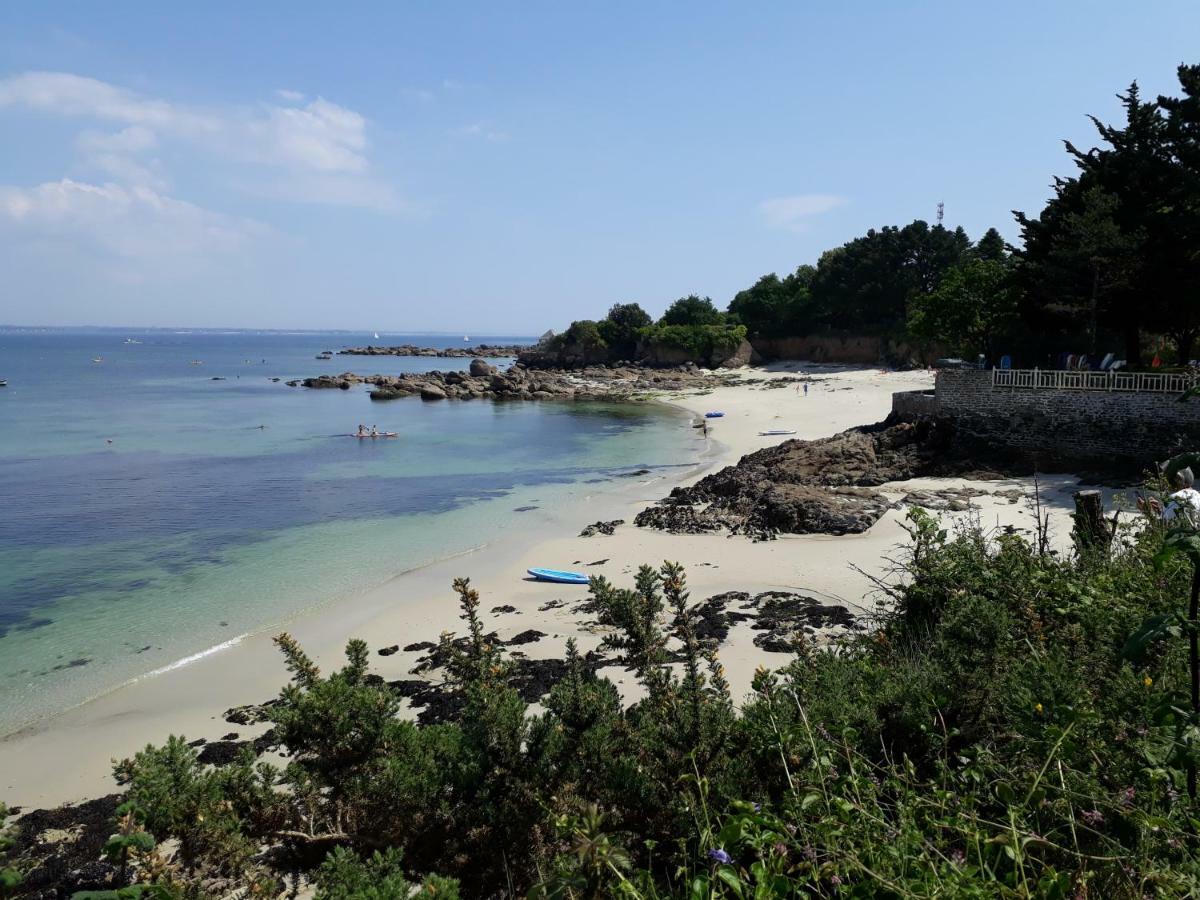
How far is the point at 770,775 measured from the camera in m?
4.09

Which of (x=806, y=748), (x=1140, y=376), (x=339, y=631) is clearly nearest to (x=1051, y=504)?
(x=1140, y=376)

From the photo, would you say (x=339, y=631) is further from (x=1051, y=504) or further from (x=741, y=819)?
(x=1051, y=504)

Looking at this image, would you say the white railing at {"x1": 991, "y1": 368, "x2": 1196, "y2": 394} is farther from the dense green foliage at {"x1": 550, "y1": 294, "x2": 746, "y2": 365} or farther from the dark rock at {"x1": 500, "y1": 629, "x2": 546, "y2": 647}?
the dense green foliage at {"x1": 550, "y1": 294, "x2": 746, "y2": 365}

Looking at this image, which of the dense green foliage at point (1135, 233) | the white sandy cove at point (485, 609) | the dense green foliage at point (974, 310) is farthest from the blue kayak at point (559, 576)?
the dense green foliage at point (974, 310)

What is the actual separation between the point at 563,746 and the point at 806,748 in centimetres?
151

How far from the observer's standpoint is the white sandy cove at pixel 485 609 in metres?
10.4

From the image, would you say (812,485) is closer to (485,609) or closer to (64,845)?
(485,609)

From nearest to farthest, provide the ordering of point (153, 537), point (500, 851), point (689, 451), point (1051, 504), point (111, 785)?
point (500, 851), point (111, 785), point (1051, 504), point (153, 537), point (689, 451)

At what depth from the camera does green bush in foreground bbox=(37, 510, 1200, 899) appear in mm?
2791

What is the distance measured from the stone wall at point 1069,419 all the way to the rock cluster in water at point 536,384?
36745 millimetres

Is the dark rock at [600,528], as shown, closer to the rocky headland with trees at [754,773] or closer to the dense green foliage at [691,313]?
the rocky headland with trees at [754,773]

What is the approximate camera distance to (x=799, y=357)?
72938mm

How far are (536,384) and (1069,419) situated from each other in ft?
155

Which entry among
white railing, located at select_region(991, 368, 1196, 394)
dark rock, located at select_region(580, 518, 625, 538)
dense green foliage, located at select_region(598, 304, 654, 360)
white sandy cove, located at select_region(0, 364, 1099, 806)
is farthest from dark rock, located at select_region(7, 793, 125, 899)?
dense green foliage, located at select_region(598, 304, 654, 360)
